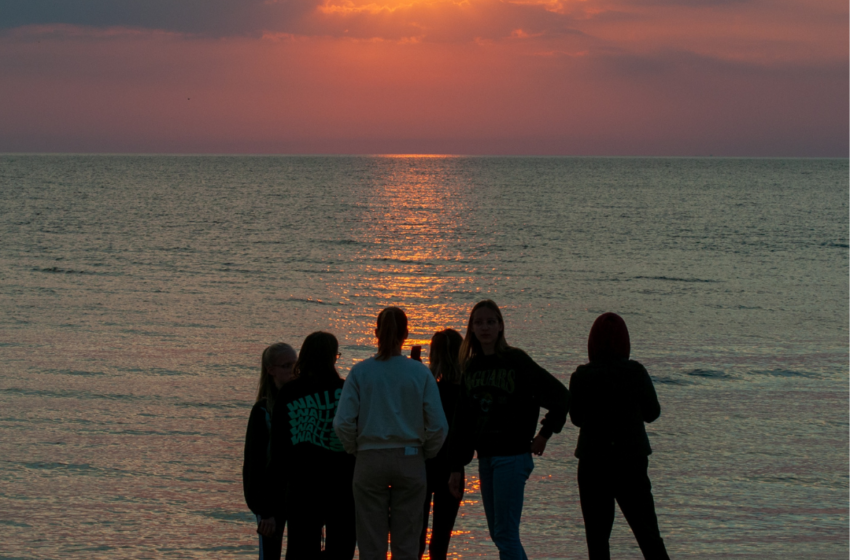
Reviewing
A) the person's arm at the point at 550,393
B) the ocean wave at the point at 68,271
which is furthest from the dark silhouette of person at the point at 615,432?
the ocean wave at the point at 68,271

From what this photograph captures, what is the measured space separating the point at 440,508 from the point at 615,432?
3.97 ft

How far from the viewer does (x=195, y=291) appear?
22875mm

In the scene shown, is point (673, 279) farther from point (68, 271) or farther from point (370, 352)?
point (68, 271)

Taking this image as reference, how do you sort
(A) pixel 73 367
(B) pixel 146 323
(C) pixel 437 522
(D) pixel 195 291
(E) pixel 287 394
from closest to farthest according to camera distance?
(E) pixel 287 394, (C) pixel 437 522, (A) pixel 73 367, (B) pixel 146 323, (D) pixel 195 291

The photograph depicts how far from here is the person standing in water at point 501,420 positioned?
4.55 meters

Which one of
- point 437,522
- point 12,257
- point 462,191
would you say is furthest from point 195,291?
point 462,191

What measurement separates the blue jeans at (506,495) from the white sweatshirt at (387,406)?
460 millimetres

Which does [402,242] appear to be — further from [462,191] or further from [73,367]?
[462,191]

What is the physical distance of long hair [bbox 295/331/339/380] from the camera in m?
4.40

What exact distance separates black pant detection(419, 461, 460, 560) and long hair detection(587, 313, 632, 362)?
118cm

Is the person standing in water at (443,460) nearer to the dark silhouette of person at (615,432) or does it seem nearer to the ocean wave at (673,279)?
the dark silhouette of person at (615,432)

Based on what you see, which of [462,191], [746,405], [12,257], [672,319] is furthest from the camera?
[462,191]

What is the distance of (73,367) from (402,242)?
2934cm

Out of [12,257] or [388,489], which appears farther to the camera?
[12,257]
